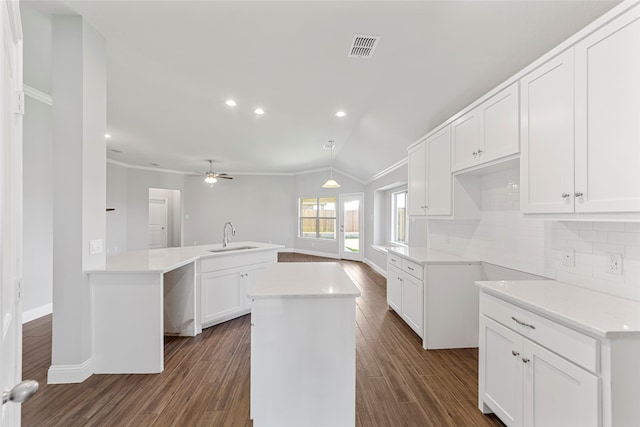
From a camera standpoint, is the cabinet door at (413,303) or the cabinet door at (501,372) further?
the cabinet door at (413,303)

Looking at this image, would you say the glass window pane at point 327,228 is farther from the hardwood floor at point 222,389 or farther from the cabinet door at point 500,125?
the cabinet door at point 500,125

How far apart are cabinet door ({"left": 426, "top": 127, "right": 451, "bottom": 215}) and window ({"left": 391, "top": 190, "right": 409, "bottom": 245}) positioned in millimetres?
2669

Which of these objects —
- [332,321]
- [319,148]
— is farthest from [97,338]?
[319,148]

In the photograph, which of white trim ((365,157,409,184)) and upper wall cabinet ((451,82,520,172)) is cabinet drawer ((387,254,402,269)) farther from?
white trim ((365,157,409,184))

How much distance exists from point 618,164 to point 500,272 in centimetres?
147

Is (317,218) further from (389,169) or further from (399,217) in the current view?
(389,169)

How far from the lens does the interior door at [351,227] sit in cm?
791

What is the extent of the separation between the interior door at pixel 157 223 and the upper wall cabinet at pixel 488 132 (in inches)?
349

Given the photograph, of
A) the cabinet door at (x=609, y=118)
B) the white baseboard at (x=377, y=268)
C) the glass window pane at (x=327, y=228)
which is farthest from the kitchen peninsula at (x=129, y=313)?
the glass window pane at (x=327, y=228)

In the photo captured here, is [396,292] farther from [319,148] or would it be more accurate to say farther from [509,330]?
[319,148]

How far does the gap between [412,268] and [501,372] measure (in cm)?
146

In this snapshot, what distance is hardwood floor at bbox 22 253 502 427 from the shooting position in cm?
186

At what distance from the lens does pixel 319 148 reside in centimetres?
614

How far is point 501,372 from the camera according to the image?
1726 mm
